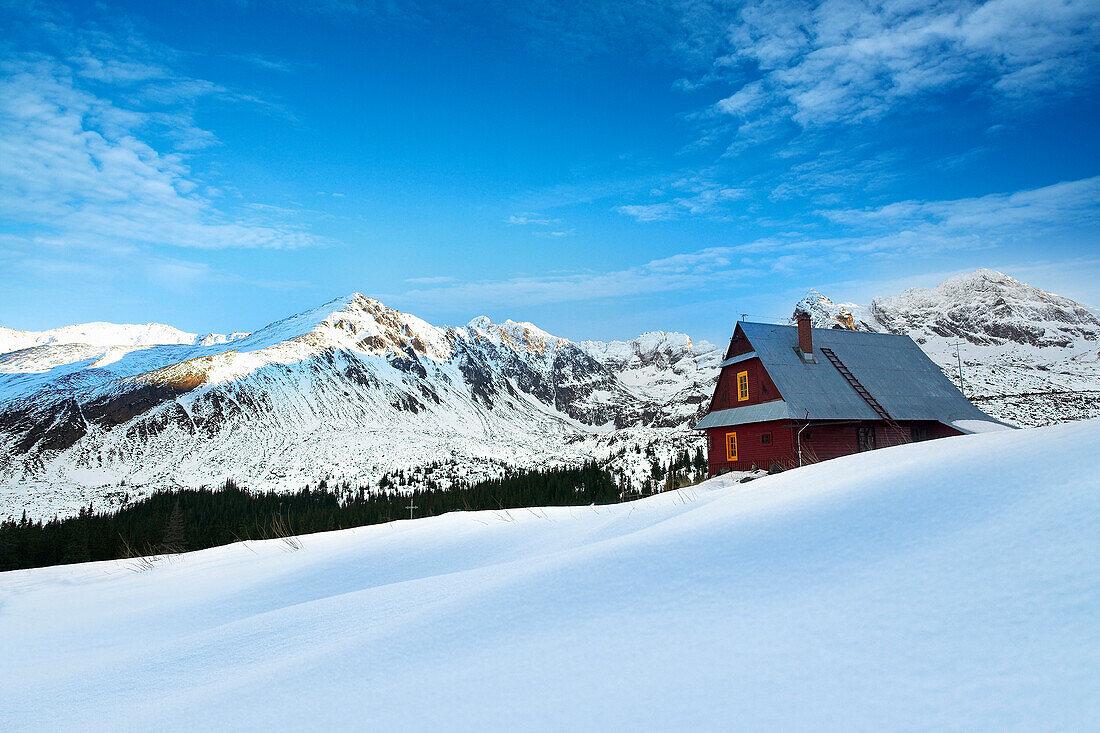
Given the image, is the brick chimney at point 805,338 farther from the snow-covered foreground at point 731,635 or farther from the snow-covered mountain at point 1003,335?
the snow-covered mountain at point 1003,335

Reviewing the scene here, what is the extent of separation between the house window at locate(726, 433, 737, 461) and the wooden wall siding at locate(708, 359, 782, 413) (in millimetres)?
1423

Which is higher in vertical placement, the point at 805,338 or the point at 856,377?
the point at 805,338

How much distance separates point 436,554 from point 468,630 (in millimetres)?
4583

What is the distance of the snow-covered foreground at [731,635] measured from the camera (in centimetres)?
233

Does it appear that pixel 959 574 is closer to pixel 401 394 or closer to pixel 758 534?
pixel 758 534

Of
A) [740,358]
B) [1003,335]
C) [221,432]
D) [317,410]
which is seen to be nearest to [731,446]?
[740,358]

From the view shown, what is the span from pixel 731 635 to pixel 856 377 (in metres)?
25.8

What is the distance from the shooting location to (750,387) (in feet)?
85.6

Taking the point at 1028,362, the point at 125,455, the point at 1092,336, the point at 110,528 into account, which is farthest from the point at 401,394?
the point at 1092,336

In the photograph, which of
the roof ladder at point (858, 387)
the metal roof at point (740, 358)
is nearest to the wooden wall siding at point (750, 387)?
the metal roof at point (740, 358)

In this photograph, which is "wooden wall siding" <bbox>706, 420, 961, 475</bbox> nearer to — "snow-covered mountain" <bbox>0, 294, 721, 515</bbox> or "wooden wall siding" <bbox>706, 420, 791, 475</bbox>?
"wooden wall siding" <bbox>706, 420, 791, 475</bbox>

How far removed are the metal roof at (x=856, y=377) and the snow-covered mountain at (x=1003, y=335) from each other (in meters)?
28.3

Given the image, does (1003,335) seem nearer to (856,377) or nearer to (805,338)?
(856,377)

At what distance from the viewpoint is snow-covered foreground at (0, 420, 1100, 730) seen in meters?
2.33
